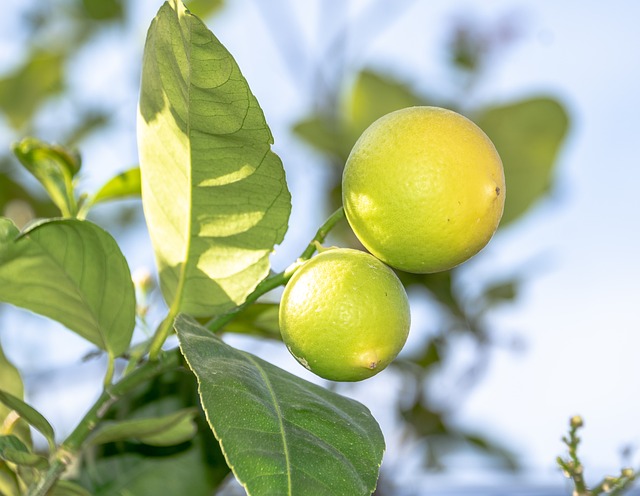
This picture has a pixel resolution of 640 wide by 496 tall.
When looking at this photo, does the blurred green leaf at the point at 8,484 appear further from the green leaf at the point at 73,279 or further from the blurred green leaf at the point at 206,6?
the blurred green leaf at the point at 206,6

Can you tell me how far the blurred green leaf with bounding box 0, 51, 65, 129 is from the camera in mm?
2061

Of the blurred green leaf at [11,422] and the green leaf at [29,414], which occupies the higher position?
the green leaf at [29,414]

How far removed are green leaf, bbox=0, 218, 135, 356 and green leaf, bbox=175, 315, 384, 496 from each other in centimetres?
14

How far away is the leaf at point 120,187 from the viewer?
3.59ft

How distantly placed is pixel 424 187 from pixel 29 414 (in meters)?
0.50

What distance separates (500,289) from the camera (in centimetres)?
206

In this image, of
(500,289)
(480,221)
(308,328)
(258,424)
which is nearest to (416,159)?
(480,221)

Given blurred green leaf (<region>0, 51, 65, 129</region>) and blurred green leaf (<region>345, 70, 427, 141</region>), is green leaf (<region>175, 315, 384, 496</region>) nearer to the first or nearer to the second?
blurred green leaf (<region>345, 70, 427, 141</region>)

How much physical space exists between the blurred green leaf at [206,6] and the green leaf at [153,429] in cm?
147

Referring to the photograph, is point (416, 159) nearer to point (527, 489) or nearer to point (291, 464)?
point (291, 464)

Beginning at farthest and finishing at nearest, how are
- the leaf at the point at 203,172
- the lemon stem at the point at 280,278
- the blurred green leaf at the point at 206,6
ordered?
the blurred green leaf at the point at 206,6, the lemon stem at the point at 280,278, the leaf at the point at 203,172

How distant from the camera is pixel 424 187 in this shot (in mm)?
790

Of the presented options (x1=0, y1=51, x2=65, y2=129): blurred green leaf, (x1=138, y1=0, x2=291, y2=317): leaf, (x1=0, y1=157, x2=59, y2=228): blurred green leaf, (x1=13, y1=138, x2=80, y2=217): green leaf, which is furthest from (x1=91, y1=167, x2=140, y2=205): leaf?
(x1=0, y1=51, x2=65, y2=129): blurred green leaf

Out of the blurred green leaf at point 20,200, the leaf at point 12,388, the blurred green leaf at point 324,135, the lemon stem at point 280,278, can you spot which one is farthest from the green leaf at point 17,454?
the blurred green leaf at point 324,135
